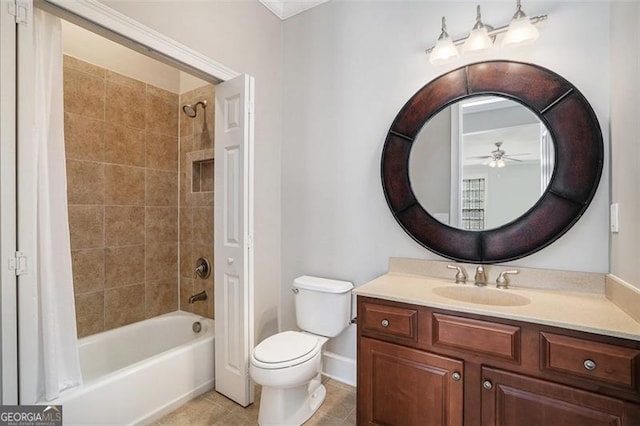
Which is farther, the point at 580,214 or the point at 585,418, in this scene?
the point at 580,214

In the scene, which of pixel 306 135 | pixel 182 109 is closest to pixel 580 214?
pixel 306 135

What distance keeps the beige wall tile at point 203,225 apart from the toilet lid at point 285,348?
1203mm

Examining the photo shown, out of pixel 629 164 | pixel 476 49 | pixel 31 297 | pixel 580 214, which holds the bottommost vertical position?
pixel 31 297

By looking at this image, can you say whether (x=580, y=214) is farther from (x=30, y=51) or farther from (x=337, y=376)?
(x=30, y=51)

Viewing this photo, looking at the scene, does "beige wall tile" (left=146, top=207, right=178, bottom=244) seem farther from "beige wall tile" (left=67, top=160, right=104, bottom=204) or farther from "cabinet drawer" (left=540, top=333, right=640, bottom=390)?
"cabinet drawer" (left=540, top=333, right=640, bottom=390)

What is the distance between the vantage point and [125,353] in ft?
7.82

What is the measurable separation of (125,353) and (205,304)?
0.68 meters

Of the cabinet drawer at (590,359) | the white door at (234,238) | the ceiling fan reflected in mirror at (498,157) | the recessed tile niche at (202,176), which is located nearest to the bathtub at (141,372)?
the white door at (234,238)

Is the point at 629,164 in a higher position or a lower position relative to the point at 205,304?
higher

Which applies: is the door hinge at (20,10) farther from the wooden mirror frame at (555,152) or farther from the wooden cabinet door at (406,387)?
the wooden cabinet door at (406,387)

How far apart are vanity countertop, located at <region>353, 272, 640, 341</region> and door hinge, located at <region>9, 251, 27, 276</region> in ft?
4.76

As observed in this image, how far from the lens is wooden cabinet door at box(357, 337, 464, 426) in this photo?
1.31m

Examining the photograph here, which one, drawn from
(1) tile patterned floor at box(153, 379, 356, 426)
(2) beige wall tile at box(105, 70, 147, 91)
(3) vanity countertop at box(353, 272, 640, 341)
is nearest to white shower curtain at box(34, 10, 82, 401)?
(1) tile patterned floor at box(153, 379, 356, 426)

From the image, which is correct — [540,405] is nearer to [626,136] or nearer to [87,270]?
[626,136]
